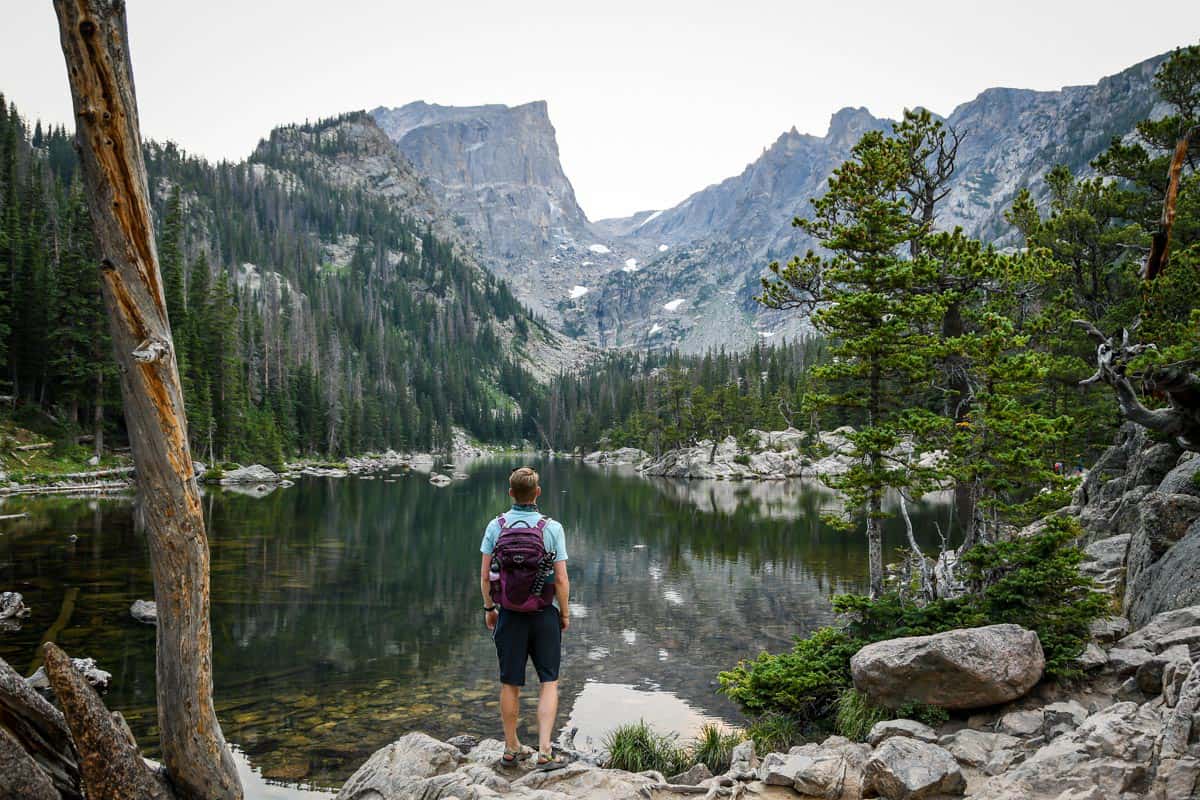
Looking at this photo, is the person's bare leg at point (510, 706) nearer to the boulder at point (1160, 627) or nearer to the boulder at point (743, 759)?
the boulder at point (743, 759)

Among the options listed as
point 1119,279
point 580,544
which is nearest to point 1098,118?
point 1119,279

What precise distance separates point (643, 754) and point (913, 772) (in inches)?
135

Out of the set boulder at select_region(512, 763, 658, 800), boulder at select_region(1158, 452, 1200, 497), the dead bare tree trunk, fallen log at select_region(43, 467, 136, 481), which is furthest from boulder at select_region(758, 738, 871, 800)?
fallen log at select_region(43, 467, 136, 481)

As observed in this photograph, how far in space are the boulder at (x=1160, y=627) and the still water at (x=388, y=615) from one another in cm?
625

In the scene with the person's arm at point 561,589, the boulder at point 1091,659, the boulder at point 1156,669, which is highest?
the person's arm at point 561,589

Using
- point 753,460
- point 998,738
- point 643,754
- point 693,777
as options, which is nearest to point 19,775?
point 693,777

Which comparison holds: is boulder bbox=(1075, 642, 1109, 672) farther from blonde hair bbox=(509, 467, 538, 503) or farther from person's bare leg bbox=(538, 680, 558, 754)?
blonde hair bbox=(509, 467, 538, 503)

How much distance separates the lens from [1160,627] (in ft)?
29.2

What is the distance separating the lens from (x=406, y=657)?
1542 centimetres

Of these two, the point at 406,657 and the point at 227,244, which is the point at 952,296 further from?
the point at 227,244

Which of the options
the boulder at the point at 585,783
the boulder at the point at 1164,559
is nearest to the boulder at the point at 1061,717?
the boulder at the point at 1164,559

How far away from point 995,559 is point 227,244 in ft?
498

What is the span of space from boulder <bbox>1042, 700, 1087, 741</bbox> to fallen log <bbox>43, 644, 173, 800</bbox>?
338 inches

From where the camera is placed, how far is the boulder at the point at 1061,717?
738 cm
